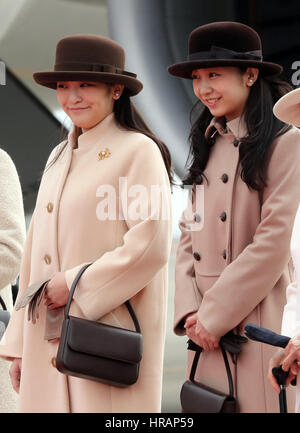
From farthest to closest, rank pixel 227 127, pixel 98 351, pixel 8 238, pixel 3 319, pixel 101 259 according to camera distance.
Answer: pixel 8 238
pixel 3 319
pixel 227 127
pixel 101 259
pixel 98 351

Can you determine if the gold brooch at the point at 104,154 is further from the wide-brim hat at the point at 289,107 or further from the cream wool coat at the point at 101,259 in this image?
the wide-brim hat at the point at 289,107

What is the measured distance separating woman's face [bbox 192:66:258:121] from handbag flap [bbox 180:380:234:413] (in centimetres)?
81

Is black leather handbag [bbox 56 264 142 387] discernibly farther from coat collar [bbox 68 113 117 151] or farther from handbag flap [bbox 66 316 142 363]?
coat collar [bbox 68 113 117 151]

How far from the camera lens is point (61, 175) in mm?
2822

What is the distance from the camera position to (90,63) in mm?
2791

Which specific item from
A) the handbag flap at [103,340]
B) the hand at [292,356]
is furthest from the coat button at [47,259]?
the hand at [292,356]

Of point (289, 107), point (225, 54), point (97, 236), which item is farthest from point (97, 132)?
point (289, 107)

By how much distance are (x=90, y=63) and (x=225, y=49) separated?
0.40 meters

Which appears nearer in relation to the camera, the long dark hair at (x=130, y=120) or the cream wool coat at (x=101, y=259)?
the cream wool coat at (x=101, y=259)

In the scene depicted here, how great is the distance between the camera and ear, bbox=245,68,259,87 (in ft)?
9.25

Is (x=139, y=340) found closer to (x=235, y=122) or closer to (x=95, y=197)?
(x=95, y=197)

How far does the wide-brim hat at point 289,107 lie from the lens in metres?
2.27

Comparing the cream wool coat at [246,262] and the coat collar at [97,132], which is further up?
the coat collar at [97,132]

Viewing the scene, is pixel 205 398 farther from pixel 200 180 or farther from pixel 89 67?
pixel 89 67
